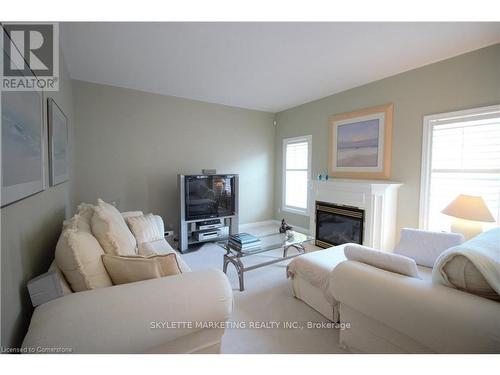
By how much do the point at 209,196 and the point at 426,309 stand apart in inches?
123

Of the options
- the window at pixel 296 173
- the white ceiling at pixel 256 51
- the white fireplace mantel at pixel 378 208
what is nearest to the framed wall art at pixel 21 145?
the white ceiling at pixel 256 51

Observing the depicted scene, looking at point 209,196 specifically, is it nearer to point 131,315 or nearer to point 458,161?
point 131,315

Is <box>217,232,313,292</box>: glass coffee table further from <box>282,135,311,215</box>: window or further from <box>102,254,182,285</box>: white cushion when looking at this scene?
<box>282,135,311,215</box>: window

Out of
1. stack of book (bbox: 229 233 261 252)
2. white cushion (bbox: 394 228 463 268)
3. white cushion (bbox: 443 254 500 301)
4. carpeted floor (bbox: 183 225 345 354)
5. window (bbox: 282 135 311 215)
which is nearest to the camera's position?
white cushion (bbox: 443 254 500 301)

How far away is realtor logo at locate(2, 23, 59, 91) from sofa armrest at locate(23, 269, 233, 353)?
3.17 feet

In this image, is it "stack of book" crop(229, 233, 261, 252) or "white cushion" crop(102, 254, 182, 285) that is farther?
"stack of book" crop(229, 233, 261, 252)

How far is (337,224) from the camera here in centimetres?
346

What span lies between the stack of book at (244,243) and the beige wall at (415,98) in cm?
206

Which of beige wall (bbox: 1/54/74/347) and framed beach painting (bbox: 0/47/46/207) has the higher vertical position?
framed beach painting (bbox: 0/47/46/207)

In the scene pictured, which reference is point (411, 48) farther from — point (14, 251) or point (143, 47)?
point (14, 251)

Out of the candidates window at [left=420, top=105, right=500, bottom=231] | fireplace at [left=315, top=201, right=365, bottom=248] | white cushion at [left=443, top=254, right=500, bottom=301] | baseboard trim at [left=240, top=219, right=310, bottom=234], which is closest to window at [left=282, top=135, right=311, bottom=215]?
baseboard trim at [left=240, top=219, right=310, bottom=234]

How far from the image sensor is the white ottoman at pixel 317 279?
1799mm

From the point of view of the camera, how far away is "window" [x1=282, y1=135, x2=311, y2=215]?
4.41 m

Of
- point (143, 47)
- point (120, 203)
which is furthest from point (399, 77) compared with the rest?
point (120, 203)
